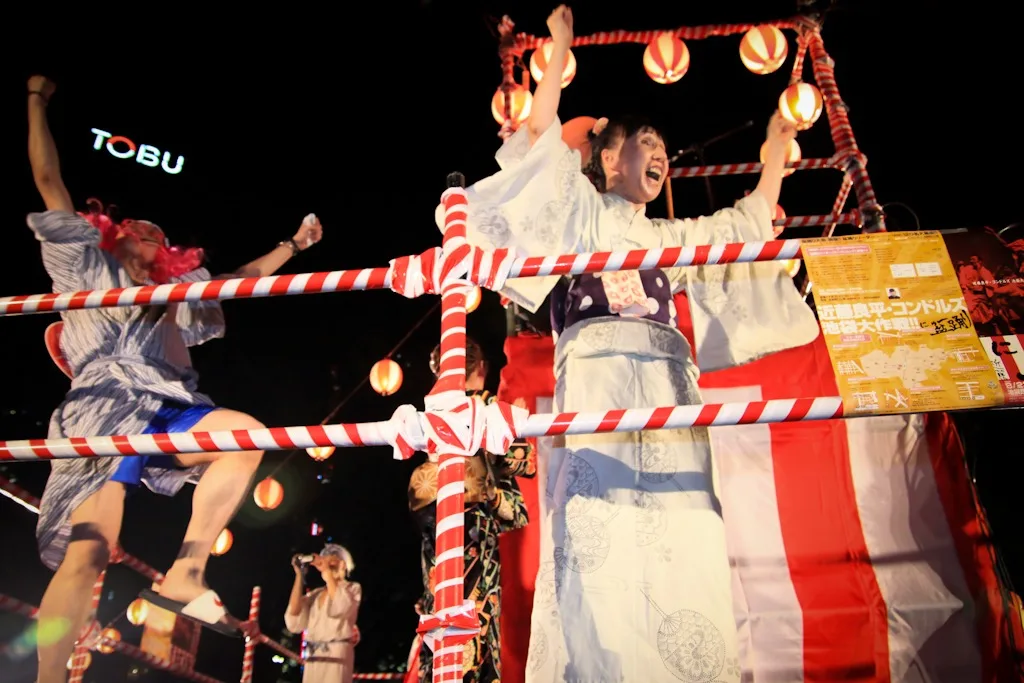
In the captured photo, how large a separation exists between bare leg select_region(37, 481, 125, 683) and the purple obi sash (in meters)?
2.10

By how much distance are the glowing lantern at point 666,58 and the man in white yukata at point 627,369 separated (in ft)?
6.78

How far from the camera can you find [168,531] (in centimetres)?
929

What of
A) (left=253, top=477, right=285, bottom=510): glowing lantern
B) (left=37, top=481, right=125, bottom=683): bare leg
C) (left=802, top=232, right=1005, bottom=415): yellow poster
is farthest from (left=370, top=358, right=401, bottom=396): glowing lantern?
(left=802, top=232, right=1005, bottom=415): yellow poster

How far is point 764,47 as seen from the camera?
4.34 metres

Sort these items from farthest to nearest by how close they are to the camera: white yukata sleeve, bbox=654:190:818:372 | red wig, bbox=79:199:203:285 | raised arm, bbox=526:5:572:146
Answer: red wig, bbox=79:199:203:285
white yukata sleeve, bbox=654:190:818:372
raised arm, bbox=526:5:572:146

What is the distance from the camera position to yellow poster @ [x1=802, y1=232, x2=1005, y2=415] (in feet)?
5.32

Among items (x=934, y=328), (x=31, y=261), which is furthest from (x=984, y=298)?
(x=31, y=261)

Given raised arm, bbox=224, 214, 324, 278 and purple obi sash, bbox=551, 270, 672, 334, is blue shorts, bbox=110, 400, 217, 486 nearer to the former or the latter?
raised arm, bbox=224, 214, 324, 278

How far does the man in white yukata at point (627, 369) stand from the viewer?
1831 millimetres

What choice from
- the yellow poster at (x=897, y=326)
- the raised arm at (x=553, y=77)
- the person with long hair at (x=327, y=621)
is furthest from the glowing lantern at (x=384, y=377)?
the yellow poster at (x=897, y=326)

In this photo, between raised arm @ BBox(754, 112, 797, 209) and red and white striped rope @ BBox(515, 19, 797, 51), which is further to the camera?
red and white striped rope @ BBox(515, 19, 797, 51)

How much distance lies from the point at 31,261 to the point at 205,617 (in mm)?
4322

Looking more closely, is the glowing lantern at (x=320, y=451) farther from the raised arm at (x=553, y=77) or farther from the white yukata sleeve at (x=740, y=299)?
the white yukata sleeve at (x=740, y=299)

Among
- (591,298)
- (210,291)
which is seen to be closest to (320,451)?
(210,291)
